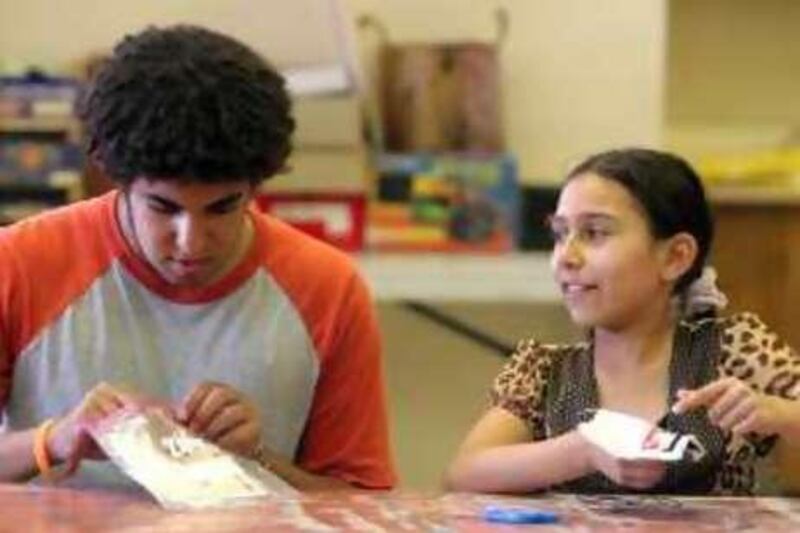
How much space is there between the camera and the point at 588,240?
1.78 meters

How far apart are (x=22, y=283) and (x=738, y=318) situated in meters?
0.82

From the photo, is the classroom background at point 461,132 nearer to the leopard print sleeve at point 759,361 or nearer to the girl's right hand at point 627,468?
the leopard print sleeve at point 759,361

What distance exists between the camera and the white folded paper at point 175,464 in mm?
1387

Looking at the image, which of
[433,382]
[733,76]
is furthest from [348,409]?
[733,76]

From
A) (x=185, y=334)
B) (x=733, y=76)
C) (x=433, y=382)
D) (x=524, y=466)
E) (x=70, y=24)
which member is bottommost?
(x=433, y=382)

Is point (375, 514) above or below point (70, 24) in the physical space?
below

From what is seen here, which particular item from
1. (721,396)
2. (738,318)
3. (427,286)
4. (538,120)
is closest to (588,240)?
(738,318)

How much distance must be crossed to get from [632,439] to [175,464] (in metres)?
0.44

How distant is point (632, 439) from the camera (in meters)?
1.48

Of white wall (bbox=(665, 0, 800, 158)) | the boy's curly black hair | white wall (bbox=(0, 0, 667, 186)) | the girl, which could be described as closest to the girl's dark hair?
the girl

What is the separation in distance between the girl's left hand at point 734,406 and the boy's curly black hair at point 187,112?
0.50 m

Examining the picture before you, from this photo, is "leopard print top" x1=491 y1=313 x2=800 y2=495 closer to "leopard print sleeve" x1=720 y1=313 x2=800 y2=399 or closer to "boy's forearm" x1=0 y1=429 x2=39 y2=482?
"leopard print sleeve" x1=720 y1=313 x2=800 y2=399

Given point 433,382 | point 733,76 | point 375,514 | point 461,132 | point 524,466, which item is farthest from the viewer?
point 733,76

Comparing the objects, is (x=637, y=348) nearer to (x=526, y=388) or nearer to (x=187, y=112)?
(x=526, y=388)
